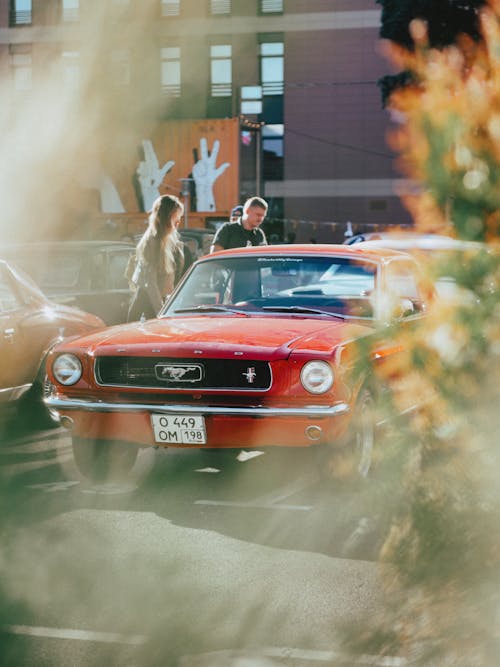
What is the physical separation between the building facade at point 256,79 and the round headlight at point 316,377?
3536cm

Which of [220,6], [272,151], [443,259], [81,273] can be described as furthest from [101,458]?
[220,6]

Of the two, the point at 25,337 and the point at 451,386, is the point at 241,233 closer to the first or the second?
the point at 25,337

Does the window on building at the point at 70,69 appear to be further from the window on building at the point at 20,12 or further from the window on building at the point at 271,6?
the window on building at the point at 271,6

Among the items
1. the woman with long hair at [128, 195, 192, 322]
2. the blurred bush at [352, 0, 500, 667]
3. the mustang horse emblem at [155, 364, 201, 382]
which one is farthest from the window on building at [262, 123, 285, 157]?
the blurred bush at [352, 0, 500, 667]

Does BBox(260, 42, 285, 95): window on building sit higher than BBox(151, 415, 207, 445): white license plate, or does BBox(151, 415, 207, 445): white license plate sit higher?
BBox(260, 42, 285, 95): window on building

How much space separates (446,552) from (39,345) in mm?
4770

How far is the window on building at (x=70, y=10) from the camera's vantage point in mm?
44875

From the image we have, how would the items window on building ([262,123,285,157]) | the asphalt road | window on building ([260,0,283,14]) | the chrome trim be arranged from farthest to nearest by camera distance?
window on building ([262,123,285,157]) < window on building ([260,0,283,14]) < the chrome trim < the asphalt road

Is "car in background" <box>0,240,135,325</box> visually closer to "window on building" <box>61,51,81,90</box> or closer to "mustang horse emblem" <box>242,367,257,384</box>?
"mustang horse emblem" <box>242,367,257,384</box>

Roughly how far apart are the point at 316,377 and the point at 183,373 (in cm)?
76

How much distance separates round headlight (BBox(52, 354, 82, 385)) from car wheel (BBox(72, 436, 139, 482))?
36 centimetres

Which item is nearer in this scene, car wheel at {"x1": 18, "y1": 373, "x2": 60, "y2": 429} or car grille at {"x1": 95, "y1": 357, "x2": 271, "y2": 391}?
car grille at {"x1": 95, "y1": 357, "x2": 271, "y2": 391}

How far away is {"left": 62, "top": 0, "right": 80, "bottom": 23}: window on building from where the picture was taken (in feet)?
147

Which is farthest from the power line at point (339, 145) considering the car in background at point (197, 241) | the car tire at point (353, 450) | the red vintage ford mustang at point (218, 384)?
the car tire at point (353, 450)
